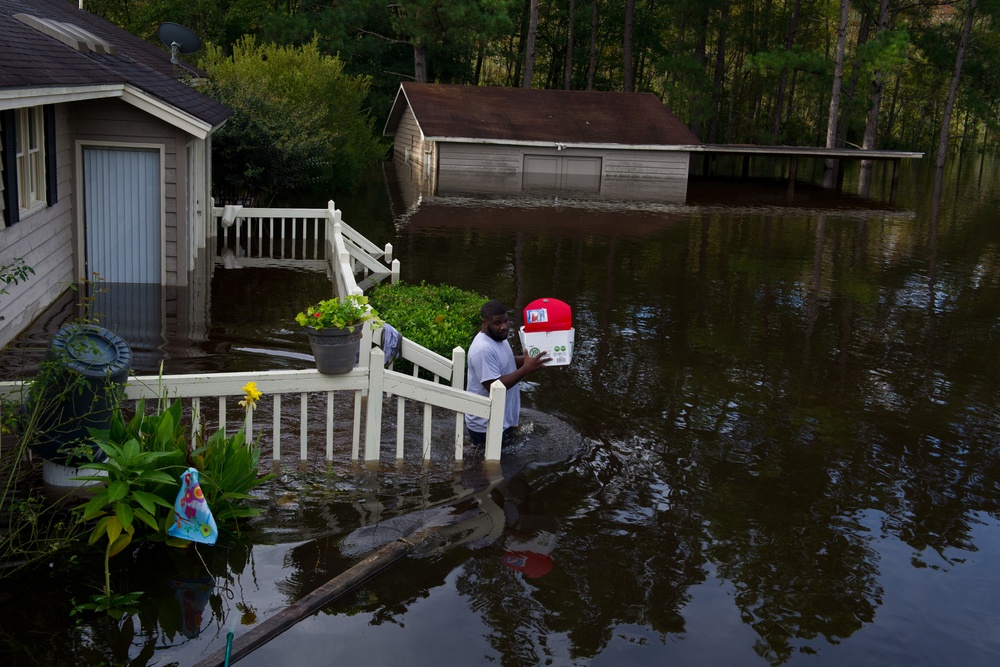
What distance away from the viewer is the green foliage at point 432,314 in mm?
10484

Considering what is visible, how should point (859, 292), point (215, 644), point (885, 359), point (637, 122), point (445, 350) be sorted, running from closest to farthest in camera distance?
1. point (215, 644)
2. point (445, 350)
3. point (885, 359)
4. point (859, 292)
5. point (637, 122)

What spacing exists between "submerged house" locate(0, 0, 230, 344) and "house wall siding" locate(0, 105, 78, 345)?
0.02 metres

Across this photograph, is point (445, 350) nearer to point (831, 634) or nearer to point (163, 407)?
point (163, 407)

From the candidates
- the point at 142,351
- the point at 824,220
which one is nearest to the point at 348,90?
the point at 824,220

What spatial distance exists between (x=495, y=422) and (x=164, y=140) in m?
8.88

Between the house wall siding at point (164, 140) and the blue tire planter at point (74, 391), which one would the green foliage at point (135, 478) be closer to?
the blue tire planter at point (74, 391)

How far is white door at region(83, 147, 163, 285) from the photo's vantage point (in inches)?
571

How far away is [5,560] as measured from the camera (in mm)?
5980

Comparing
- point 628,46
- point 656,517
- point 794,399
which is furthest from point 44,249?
point 628,46

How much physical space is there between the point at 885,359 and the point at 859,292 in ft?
17.1

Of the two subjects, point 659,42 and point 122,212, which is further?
point 659,42

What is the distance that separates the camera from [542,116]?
3825 centimetres

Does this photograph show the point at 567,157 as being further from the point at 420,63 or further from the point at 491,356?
the point at 491,356

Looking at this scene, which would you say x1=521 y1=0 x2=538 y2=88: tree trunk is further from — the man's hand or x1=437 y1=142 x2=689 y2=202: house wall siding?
the man's hand
